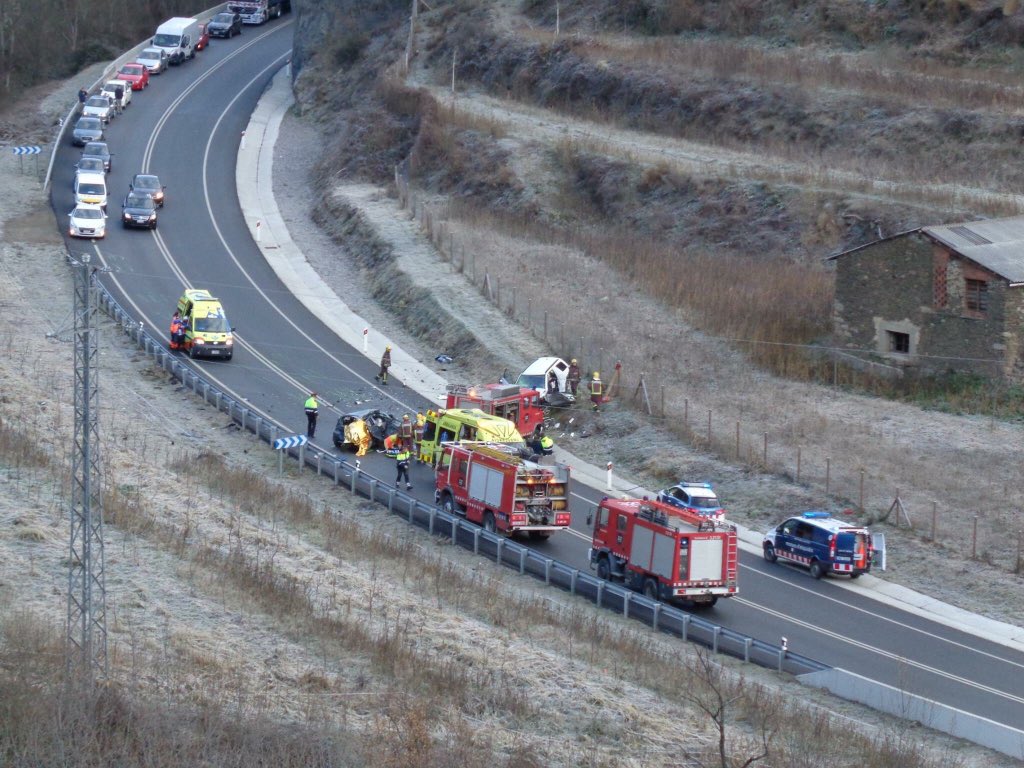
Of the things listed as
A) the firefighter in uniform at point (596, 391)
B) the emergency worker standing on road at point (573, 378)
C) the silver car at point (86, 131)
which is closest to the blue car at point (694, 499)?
the firefighter in uniform at point (596, 391)

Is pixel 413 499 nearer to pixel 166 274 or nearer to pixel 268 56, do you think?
pixel 166 274

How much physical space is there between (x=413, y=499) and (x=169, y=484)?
5.89 meters

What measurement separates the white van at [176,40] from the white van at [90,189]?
84.6ft

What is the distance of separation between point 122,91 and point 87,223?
21692 millimetres

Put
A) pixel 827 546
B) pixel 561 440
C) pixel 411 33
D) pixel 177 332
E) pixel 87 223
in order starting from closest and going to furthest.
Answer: pixel 827 546
pixel 561 440
pixel 177 332
pixel 87 223
pixel 411 33

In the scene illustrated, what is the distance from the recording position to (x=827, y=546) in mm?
34250

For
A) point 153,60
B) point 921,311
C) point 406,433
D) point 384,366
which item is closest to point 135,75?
point 153,60

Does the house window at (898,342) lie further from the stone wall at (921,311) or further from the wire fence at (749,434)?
the wire fence at (749,434)

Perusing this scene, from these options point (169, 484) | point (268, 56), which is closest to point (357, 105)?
point (268, 56)

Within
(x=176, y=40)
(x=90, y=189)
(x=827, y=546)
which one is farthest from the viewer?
(x=176, y=40)

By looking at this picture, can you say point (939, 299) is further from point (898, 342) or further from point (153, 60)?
point (153, 60)

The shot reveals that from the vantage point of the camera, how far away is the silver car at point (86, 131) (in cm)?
7275

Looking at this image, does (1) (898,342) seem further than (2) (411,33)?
No

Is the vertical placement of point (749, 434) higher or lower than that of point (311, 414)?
higher
